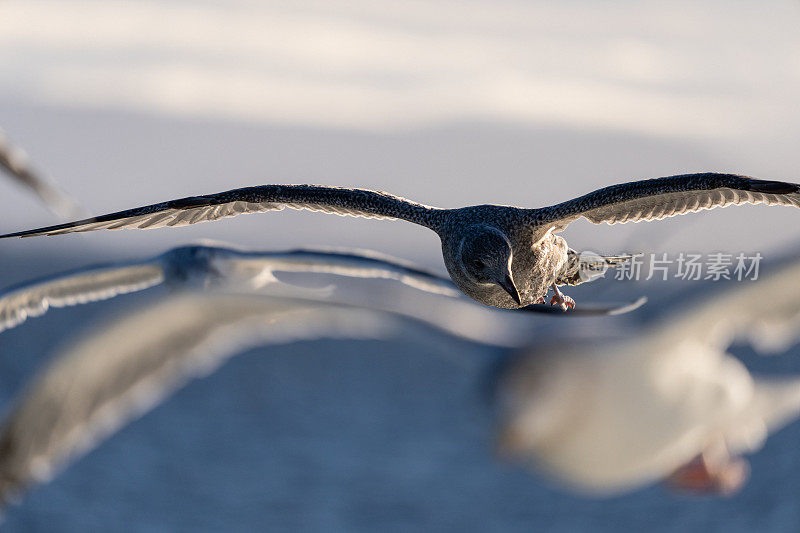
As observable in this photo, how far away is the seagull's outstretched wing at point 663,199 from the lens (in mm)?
5438

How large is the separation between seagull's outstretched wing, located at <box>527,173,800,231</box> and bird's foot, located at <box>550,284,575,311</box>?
1.99 feet

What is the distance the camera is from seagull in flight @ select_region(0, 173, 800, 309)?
560 centimetres

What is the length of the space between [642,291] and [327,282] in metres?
3.77

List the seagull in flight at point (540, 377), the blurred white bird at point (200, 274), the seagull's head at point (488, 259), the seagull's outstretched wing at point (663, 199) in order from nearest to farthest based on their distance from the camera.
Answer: the seagull's outstretched wing at point (663, 199) < the seagull's head at point (488, 259) < the blurred white bird at point (200, 274) < the seagull in flight at point (540, 377)

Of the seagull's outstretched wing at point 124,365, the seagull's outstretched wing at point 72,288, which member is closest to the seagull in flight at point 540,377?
the seagull's outstretched wing at point 124,365

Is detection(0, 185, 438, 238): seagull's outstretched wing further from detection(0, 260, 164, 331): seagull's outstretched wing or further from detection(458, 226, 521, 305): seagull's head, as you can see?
detection(0, 260, 164, 331): seagull's outstretched wing

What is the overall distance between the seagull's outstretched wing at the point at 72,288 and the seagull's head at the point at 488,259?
3792 mm

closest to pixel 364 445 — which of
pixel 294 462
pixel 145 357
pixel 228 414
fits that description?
pixel 294 462

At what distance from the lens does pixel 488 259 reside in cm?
561

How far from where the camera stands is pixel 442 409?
56.0 metres

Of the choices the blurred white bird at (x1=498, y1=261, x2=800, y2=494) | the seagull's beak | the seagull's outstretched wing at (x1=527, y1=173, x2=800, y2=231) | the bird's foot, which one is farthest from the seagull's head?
the blurred white bird at (x1=498, y1=261, x2=800, y2=494)

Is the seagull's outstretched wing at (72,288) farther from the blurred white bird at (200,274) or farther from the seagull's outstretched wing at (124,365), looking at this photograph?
the seagull's outstretched wing at (124,365)

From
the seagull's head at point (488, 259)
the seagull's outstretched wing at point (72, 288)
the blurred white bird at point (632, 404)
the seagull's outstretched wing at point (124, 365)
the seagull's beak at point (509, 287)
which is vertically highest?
the seagull's outstretched wing at point (72, 288)

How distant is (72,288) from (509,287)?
4.61 meters
